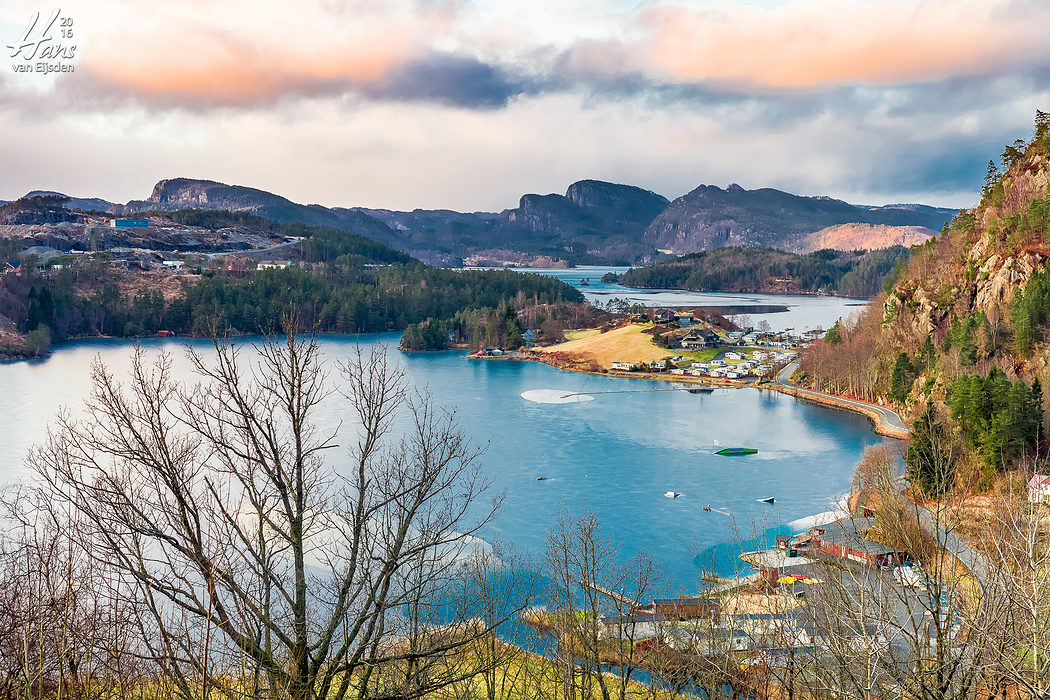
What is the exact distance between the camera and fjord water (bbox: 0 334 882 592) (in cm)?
1463

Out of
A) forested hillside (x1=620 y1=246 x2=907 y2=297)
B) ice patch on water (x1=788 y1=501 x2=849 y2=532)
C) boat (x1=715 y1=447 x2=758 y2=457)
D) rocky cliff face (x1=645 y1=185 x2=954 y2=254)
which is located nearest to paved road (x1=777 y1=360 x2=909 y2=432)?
boat (x1=715 y1=447 x2=758 y2=457)

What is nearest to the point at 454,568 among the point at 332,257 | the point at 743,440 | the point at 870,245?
the point at 743,440

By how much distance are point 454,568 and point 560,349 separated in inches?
1204

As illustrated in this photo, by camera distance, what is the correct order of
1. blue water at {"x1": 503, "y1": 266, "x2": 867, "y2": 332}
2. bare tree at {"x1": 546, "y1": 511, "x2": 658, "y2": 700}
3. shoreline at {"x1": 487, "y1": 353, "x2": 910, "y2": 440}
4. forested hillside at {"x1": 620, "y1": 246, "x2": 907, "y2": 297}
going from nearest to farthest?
bare tree at {"x1": 546, "y1": 511, "x2": 658, "y2": 700} < shoreline at {"x1": 487, "y1": 353, "x2": 910, "y2": 440} < blue water at {"x1": 503, "y1": 266, "x2": 867, "y2": 332} < forested hillside at {"x1": 620, "y1": 246, "x2": 907, "y2": 297}

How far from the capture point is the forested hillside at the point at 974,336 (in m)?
14.7

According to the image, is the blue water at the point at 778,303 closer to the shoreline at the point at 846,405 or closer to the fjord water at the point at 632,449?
the shoreline at the point at 846,405

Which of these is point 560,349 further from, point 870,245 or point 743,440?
point 870,245

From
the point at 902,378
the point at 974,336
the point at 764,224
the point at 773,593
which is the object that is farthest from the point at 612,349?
the point at 764,224

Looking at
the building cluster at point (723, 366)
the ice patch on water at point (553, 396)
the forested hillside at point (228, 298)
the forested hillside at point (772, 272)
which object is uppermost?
the forested hillside at point (772, 272)

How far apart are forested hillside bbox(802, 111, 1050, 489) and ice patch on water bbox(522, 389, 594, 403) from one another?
28.8 ft

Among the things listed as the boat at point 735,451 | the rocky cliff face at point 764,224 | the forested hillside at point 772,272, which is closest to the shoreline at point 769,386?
the boat at point 735,451

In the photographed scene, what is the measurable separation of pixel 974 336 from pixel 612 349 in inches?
748

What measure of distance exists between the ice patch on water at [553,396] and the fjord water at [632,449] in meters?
0.57

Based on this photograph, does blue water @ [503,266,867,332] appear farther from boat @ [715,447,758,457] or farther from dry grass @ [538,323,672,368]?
boat @ [715,447,758,457]
